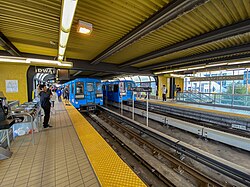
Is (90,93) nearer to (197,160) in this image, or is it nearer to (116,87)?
(116,87)

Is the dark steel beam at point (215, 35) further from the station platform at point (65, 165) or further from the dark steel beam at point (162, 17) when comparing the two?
the station platform at point (65, 165)

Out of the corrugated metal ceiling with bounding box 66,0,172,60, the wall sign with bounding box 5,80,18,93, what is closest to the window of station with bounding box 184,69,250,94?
the corrugated metal ceiling with bounding box 66,0,172,60

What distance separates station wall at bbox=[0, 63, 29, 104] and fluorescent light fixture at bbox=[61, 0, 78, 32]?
23.1ft

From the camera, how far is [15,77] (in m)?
7.34

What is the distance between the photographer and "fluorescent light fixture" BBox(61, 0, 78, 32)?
6.13ft

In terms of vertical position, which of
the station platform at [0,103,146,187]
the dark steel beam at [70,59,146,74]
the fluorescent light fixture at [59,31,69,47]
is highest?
the dark steel beam at [70,59,146,74]

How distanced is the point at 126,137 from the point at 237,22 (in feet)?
18.7

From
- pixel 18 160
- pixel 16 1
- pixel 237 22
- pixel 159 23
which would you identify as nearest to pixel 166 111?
pixel 237 22

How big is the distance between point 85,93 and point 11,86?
4.40 metres

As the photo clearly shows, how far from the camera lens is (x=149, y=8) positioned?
9.51ft

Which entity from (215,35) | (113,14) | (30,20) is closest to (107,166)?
(113,14)

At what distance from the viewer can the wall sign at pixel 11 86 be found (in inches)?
282

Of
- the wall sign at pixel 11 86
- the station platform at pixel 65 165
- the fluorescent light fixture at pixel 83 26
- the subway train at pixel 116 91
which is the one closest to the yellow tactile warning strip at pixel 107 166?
the station platform at pixel 65 165

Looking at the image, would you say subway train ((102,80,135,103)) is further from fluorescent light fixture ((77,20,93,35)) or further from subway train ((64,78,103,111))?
fluorescent light fixture ((77,20,93,35))
